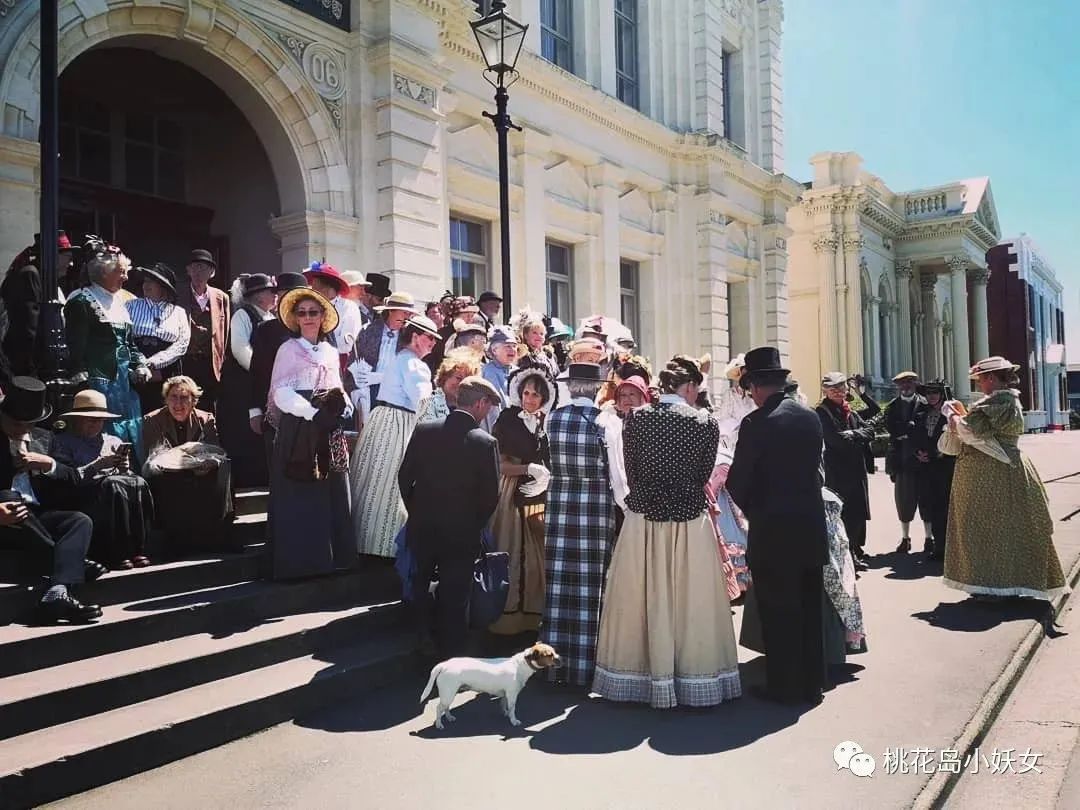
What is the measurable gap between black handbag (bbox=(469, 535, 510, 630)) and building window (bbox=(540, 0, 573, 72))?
38.3 ft

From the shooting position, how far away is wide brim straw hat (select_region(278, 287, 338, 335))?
5.63m

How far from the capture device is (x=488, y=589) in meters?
5.14

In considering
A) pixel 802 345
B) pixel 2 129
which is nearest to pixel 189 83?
pixel 2 129

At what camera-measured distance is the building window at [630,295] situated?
17.3 meters

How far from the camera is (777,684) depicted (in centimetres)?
479

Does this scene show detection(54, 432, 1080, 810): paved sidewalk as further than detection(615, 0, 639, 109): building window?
No

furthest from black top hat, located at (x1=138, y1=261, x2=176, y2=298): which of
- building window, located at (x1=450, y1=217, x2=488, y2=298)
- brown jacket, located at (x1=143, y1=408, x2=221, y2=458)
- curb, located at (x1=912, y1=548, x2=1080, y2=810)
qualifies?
building window, located at (x1=450, y1=217, x2=488, y2=298)

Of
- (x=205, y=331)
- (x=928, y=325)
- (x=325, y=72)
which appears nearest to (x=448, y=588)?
(x=205, y=331)

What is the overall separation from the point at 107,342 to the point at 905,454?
8.10 metres

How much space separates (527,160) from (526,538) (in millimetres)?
9308

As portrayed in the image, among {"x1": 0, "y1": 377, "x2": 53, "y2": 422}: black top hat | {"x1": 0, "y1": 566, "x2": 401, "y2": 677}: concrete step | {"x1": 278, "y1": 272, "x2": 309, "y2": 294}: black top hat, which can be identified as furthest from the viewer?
{"x1": 278, "y1": 272, "x2": 309, "y2": 294}: black top hat

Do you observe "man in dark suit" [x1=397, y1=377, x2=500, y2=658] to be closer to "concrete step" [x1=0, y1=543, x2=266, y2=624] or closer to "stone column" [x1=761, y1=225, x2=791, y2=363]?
"concrete step" [x1=0, y1=543, x2=266, y2=624]

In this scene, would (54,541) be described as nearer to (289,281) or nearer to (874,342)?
(289,281)

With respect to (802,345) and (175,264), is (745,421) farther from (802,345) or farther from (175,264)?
(802,345)
